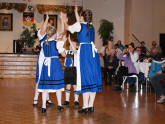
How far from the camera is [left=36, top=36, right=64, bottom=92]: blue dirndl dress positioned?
509 cm

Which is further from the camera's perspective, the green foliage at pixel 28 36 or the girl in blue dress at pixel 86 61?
the green foliage at pixel 28 36

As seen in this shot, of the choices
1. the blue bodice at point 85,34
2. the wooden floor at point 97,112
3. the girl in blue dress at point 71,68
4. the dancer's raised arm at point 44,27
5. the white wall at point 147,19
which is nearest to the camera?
the wooden floor at point 97,112

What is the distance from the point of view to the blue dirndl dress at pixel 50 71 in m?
5.09

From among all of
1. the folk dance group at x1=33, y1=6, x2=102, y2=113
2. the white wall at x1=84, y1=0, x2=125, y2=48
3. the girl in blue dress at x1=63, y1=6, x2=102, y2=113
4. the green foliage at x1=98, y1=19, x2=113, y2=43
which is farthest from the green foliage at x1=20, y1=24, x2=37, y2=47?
the girl in blue dress at x1=63, y1=6, x2=102, y2=113

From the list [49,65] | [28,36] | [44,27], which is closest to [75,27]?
[44,27]

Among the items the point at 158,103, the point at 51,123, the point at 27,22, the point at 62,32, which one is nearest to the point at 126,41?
the point at 27,22

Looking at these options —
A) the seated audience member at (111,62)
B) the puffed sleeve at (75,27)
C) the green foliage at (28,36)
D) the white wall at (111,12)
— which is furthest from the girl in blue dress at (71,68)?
the white wall at (111,12)

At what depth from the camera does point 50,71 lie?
5.10 metres

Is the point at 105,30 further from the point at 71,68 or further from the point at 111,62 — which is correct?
the point at 71,68

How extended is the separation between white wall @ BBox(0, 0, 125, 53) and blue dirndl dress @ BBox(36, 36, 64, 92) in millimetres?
10017

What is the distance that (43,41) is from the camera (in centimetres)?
517

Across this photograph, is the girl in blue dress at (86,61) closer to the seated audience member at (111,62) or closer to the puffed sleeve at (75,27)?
the puffed sleeve at (75,27)

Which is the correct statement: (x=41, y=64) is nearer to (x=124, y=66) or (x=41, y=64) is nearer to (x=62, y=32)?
(x=62, y=32)

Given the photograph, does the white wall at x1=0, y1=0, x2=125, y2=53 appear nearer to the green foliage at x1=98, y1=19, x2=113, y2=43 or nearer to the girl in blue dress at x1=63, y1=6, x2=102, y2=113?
the green foliage at x1=98, y1=19, x2=113, y2=43
